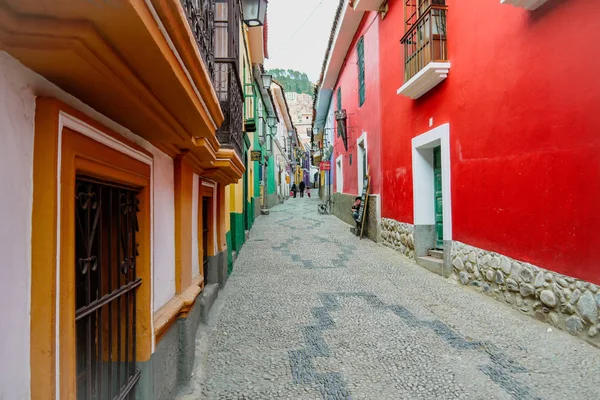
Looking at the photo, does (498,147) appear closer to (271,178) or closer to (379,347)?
(379,347)

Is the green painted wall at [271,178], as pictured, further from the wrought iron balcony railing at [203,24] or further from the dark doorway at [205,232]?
the wrought iron balcony railing at [203,24]

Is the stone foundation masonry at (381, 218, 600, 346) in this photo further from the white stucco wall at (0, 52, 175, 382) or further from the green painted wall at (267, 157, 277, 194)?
the green painted wall at (267, 157, 277, 194)

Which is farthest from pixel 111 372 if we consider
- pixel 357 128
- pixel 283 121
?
pixel 283 121

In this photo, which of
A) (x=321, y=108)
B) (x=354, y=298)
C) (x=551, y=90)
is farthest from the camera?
(x=321, y=108)

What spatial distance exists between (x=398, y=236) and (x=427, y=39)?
159 inches

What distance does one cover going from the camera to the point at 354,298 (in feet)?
17.9

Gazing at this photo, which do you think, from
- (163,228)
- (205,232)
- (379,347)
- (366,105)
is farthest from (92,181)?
(366,105)

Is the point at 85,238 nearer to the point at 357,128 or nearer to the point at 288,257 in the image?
the point at 288,257

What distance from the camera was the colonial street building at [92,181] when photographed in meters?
1.21

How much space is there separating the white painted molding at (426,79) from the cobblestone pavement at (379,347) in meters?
3.25

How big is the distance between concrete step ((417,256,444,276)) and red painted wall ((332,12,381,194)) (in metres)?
3.15

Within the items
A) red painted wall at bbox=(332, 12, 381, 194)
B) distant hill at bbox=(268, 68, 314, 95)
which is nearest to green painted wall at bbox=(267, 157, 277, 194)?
red painted wall at bbox=(332, 12, 381, 194)

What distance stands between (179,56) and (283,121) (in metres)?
27.6

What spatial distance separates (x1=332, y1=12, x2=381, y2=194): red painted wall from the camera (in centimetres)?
1011
